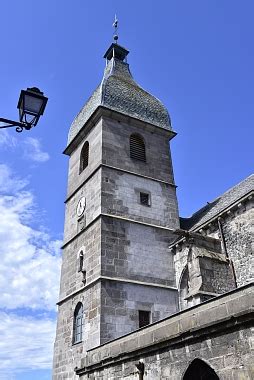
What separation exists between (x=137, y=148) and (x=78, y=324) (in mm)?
8633

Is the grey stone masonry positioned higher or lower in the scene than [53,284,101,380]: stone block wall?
higher

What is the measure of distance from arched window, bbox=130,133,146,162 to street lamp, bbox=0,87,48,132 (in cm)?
1267

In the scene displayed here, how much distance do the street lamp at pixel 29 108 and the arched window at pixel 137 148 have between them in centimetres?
1267

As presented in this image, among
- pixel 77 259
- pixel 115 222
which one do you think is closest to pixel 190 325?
pixel 115 222

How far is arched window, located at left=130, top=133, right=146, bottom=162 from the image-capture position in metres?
18.5

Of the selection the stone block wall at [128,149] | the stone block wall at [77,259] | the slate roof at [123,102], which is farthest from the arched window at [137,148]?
the stone block wall at [77,259]

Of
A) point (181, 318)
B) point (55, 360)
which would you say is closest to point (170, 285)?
point (55, 360)

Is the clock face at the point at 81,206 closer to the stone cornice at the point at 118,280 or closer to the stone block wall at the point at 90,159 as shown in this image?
the stone block wall at the point at 90,159

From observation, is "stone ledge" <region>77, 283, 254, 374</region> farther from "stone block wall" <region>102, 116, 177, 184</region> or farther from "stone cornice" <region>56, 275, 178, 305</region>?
"stone block wall" <region>102, 116, 177, 184</region>

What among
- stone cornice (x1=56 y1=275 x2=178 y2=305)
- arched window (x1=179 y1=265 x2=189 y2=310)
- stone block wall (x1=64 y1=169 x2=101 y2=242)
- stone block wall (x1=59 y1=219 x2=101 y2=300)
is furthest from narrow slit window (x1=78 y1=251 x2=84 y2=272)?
arched window (x1=179 y1=265 x2=189 y2=310)

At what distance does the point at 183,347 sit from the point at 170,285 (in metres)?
8.09

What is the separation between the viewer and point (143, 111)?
778 inches

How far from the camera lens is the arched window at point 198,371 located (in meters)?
7.03

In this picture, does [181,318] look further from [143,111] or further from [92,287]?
[143,111]
